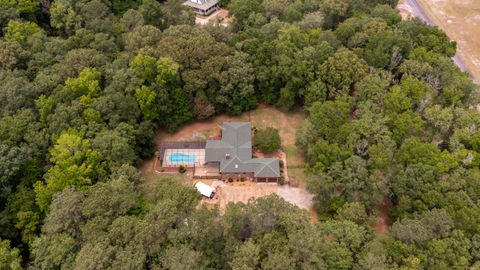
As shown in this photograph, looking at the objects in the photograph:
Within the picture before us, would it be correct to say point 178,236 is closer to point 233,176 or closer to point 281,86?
point 233,176

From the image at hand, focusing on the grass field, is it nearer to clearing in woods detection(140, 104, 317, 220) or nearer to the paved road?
the paved road

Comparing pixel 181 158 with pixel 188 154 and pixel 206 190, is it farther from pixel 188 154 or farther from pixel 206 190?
pixel 206 190

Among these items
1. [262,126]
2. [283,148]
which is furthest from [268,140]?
[262,126]

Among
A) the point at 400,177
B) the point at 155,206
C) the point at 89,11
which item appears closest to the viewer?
the point at 155,206

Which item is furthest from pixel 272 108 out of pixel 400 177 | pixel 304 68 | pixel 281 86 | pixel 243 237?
pixel 243 237

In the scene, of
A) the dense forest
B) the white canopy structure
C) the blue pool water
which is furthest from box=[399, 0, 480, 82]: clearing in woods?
the blue pool water

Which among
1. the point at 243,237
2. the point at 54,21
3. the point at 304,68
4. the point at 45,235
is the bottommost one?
the point at 54,21

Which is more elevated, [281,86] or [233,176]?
[281,86]
